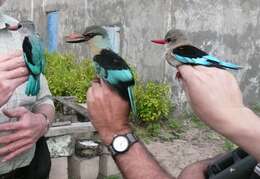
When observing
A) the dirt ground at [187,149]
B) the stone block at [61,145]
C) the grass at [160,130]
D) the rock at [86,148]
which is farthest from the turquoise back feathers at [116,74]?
the grass at [160,130]

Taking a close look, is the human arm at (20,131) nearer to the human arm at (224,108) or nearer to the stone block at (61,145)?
the human arm at (224,108)

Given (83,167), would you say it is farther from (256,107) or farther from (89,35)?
(256,107)

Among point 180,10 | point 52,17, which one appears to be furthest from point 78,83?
point 52,17

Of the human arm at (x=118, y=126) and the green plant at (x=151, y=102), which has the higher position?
the human arm at (x=118, y=126)

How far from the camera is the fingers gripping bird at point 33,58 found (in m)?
2.10

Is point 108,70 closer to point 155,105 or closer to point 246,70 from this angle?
point 155,105

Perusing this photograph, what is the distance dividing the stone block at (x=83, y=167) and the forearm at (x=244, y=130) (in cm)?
305

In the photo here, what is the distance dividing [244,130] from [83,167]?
311cm

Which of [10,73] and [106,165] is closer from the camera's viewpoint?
[10,73]

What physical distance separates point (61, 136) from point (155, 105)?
7.02 feet

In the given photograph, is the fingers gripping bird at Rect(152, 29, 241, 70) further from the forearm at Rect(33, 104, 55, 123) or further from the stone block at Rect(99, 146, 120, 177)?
the stone block at Rect(99, 146, 120, 177)

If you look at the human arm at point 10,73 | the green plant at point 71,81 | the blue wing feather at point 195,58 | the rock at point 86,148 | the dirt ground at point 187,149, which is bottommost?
the dirt ground at point 187,149

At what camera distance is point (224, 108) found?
1.40m

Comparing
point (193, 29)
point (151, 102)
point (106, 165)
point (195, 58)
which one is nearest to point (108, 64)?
point (195, 58)
